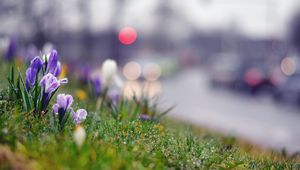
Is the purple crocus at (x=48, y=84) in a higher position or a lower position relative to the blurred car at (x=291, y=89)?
higher

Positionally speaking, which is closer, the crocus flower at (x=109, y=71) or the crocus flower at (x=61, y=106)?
the crocus flower at (x=61, y=106)

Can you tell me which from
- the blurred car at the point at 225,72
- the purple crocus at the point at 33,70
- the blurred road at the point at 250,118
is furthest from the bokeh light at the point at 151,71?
the purple crocus at the point at 33,70

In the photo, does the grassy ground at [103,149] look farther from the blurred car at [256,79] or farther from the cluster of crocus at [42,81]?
the blurred car at [256,79]

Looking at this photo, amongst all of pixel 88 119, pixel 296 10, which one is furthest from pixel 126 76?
pixel 296 10

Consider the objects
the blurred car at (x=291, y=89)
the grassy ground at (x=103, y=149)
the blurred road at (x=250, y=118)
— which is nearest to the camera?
the grassy ground at (x=103, y=149)

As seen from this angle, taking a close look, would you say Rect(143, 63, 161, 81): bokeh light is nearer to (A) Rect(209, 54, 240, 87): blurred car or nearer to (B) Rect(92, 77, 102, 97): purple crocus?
(A) Rect(209, 54, 240, 87): blurred car
